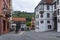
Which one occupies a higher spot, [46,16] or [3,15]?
[3,15]

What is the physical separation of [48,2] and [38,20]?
7.40 meters

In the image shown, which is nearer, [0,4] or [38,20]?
[0,4]

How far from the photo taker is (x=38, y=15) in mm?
64688

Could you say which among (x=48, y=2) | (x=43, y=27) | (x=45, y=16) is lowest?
(x=43, y=27)

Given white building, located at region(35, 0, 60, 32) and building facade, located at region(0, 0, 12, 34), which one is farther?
white building, located at region(35, 0, 60, 32)

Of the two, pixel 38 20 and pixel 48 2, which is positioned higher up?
pixel 48 2

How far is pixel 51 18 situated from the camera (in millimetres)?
61750

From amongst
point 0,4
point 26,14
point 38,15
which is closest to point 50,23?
point 38,15

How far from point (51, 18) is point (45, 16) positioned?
2.18m

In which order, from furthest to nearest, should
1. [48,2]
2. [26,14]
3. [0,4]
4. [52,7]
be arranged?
[26,14] < [48,2] < [52,7] < [0,4]

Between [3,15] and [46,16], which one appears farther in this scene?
[46,16]

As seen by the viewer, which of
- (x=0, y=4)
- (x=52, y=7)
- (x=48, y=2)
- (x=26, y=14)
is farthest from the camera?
(x=26, y=14)

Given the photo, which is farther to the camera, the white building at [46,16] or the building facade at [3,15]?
the white building at [46,16]

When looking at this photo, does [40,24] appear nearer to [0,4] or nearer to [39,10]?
[39,10]
